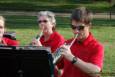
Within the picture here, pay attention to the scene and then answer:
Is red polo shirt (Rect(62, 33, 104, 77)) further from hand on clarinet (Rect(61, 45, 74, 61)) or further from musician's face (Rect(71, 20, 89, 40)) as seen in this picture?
hand on clarinet (Rect(61, 45, 74, 61))

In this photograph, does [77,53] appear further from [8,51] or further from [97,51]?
[8,51]

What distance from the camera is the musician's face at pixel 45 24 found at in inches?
238

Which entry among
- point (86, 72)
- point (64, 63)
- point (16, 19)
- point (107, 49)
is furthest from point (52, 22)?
point (16, 19)

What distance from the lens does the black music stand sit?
4.57 meters

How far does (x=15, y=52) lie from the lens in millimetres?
4586

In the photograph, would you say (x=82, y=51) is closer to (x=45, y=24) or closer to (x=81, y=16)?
(x=81, y=16)

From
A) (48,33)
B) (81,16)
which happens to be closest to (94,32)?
(48,33)

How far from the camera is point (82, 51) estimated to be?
16.3 ft

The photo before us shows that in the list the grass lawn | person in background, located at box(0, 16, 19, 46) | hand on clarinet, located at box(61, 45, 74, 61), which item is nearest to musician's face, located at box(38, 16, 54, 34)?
person in background, located at box(0, 16, 19, 46)

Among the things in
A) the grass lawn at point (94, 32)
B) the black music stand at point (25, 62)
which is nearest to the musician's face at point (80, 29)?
the black music stand at point (25, 62)

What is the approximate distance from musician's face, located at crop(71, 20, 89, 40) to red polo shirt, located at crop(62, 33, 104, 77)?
0.22ft

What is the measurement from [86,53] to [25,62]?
663 millimetres

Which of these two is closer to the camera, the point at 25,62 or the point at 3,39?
the point at 25,62

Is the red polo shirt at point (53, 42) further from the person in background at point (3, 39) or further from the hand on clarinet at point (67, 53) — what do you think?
the hand on clarinet at point (67, 53)
